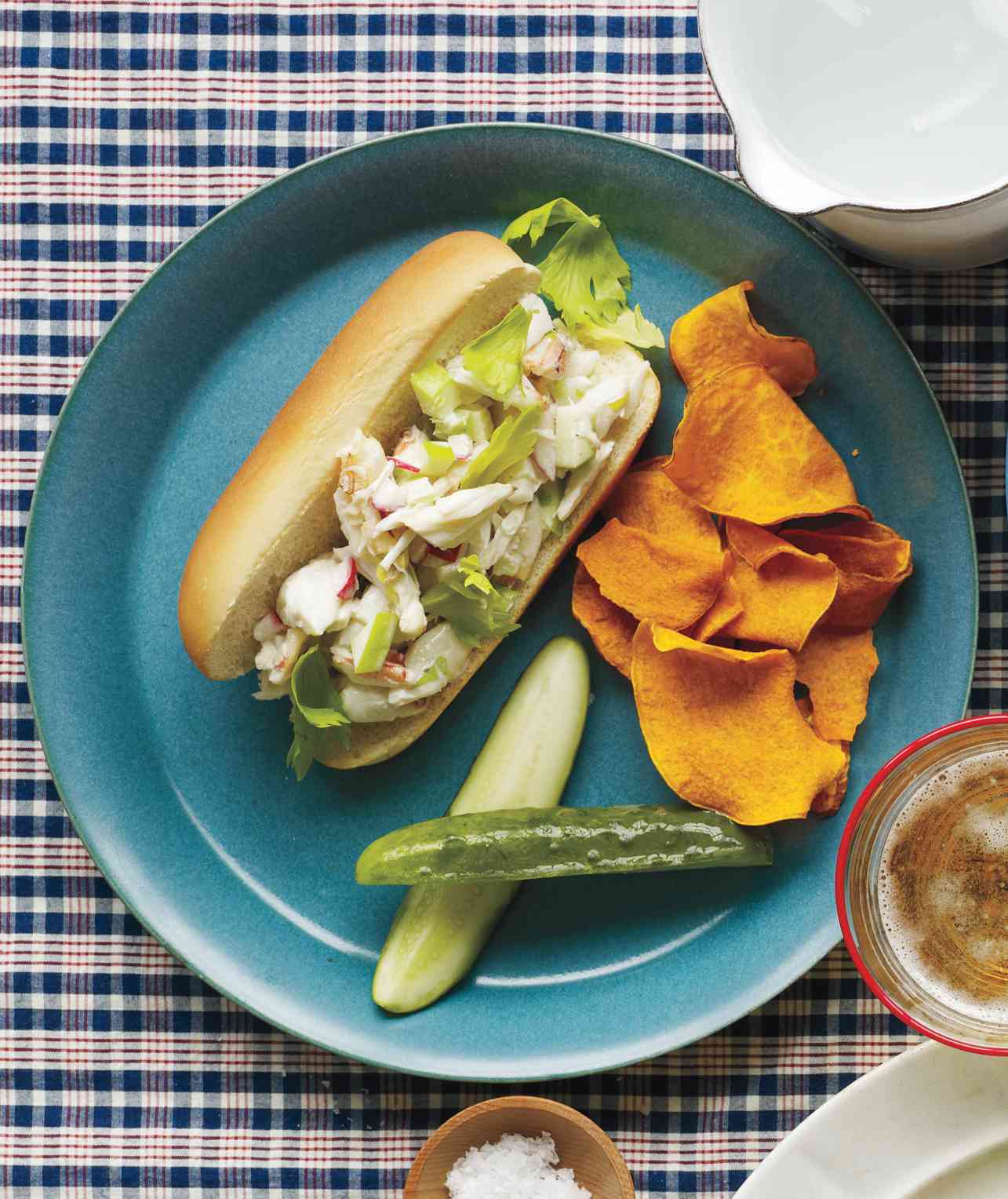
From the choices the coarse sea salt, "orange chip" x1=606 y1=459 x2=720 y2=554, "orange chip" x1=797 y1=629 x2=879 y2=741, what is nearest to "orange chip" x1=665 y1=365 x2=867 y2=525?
"orange chip" x1=606 y1=459 x2=720 y2=554

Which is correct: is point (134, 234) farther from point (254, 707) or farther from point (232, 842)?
Answer: point (232, 842)

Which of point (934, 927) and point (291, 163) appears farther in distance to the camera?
point (291, 163)

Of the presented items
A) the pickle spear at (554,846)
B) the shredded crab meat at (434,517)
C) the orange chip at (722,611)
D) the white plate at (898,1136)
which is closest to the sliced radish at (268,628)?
the shredded crab meat at (434,517)

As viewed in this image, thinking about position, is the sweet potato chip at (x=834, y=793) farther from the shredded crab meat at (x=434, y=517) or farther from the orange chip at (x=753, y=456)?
the shredded crab meat at (x=434, y=517)

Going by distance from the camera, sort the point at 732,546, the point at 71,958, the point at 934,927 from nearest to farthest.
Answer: the point at 934,927 → the point at 732,546 → the point at 71,958

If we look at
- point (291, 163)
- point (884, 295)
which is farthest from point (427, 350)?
point (884, 295)

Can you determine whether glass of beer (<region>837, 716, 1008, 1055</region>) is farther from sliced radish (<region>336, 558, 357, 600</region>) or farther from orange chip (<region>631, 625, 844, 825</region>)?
sliced radish (<region>336, 558, 357, 600</region>)

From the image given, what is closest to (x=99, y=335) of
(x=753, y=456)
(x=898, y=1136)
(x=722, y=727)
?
(x=753, y=456)
